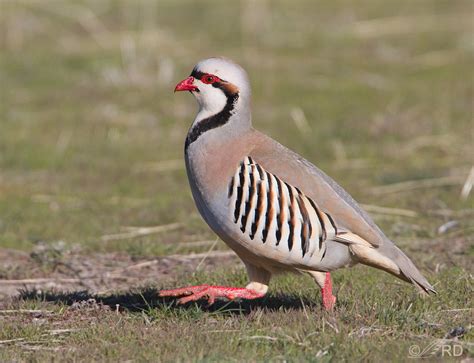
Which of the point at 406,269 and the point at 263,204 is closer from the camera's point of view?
Result: the point at 263,204

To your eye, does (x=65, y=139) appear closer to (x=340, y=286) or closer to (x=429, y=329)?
(x=340, y=286)

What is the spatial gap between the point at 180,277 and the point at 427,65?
33.6 ft

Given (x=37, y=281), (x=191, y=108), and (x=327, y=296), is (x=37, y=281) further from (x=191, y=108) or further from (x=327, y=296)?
(x=191, y=108)

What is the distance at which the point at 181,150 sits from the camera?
12602mm

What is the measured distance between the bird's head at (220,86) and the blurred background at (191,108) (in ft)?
7.53

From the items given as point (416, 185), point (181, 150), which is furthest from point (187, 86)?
point (181, 150)

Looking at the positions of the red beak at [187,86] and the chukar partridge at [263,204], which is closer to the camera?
the chukar partridge at [263,204]

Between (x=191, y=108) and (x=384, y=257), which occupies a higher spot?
(x=384, y=257)

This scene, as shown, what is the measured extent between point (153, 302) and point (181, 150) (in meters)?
6.25

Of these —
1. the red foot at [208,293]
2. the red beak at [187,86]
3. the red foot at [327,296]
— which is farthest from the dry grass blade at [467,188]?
the red beak at [187,86]

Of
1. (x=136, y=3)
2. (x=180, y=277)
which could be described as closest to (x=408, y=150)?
(x=180, y=277)

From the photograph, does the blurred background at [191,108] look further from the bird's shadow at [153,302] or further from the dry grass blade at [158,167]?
the bird's shadow at [153,302]

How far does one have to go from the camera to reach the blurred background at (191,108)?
9.58 metres

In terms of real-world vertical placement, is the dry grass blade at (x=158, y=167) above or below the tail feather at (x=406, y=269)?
below
